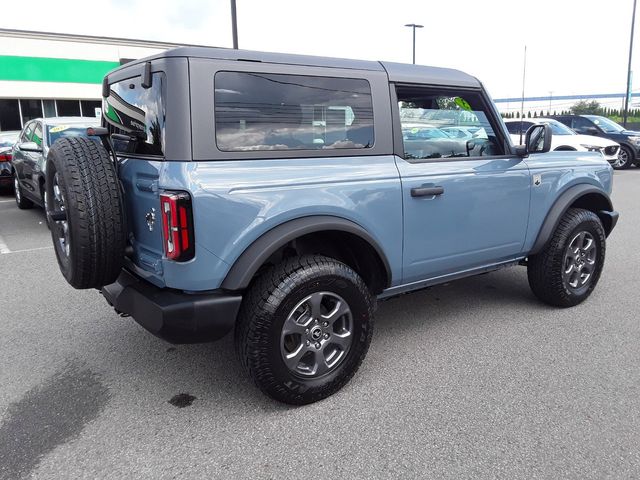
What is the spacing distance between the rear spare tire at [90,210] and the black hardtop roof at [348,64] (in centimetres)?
62

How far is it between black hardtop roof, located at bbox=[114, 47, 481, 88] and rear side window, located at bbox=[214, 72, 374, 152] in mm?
87

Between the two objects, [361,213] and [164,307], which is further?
[361,213]

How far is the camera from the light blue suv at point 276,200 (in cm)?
250

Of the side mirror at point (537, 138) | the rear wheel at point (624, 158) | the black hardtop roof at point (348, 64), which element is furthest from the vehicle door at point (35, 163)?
the rear wheel at point (624, 158)

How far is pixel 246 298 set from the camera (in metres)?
2.69

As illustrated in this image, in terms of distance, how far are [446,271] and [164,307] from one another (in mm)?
1915

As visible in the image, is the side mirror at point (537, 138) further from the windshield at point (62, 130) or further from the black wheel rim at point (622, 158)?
the black wheel rim at point (622, 158)

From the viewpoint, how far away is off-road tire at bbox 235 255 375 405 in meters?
2.61

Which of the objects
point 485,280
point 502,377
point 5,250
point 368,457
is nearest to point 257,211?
point 368,457

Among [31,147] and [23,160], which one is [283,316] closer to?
[31,147]

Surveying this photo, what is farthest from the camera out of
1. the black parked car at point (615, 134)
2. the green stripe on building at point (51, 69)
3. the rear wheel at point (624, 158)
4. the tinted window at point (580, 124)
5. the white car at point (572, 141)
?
the green stripe on building at point (51, 69)

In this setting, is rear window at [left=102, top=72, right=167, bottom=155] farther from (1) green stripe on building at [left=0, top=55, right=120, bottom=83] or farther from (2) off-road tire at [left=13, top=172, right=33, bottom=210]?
(1) green stripe on building at [left=0, top=55, right=120, bottom=83]

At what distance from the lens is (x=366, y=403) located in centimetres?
286

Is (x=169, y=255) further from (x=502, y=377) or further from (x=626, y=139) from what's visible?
(x=626, y=139)
